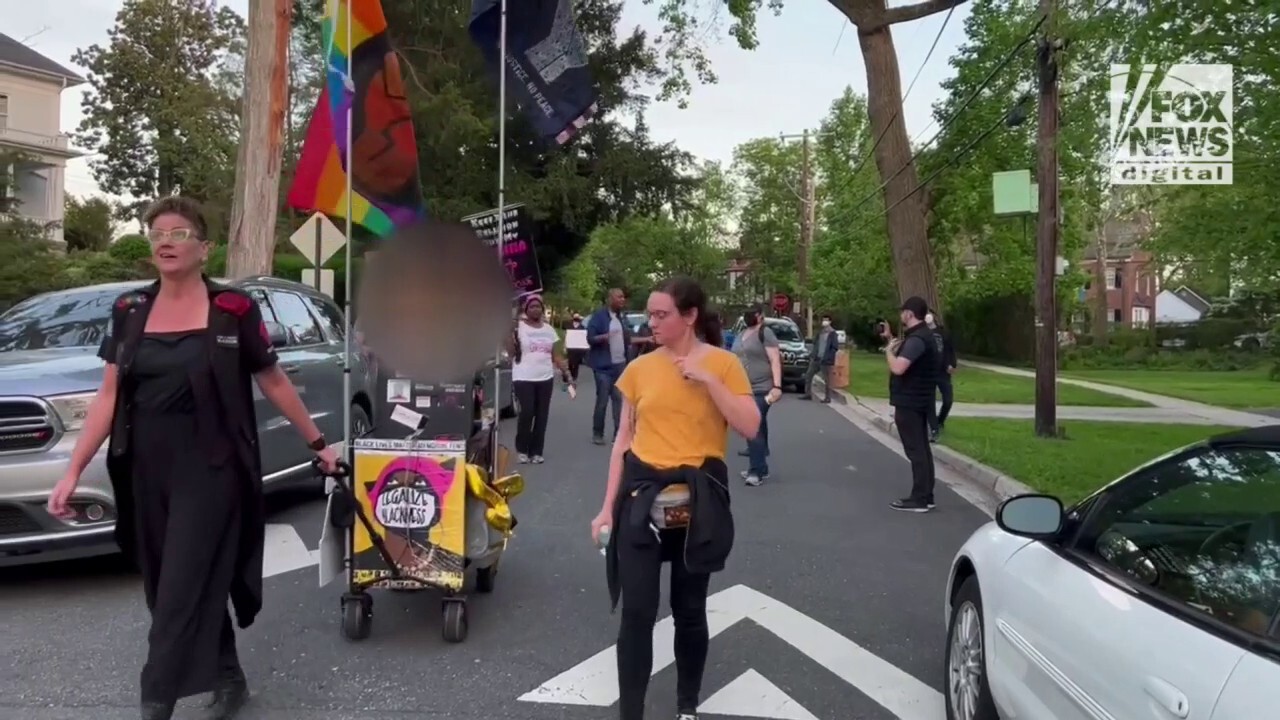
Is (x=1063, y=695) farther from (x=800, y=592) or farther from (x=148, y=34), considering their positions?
(x=148, y=34)

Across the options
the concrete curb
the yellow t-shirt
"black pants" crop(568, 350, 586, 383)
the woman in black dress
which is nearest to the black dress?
the woman in black dress

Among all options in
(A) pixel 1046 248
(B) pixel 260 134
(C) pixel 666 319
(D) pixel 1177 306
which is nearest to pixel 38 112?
(B) pixel 260 134

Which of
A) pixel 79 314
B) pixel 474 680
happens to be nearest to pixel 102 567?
pixel 79 314

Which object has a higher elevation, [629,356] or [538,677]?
[629,356]

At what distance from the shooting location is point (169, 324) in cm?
398

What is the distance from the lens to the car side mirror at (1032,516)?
143 inches

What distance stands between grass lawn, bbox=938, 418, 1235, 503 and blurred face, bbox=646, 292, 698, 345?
636 centimetres

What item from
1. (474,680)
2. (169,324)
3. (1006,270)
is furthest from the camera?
(1006,270)

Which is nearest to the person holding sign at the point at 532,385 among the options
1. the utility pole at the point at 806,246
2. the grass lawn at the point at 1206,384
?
the grass lawn at the point at 1206,384

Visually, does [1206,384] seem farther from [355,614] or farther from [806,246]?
[355,614]

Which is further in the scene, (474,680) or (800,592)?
(800,592)

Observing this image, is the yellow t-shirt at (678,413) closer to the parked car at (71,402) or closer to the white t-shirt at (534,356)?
the parked car at (71,402)

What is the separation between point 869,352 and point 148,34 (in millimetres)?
37873

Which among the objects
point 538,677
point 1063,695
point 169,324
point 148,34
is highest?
point 148,34
